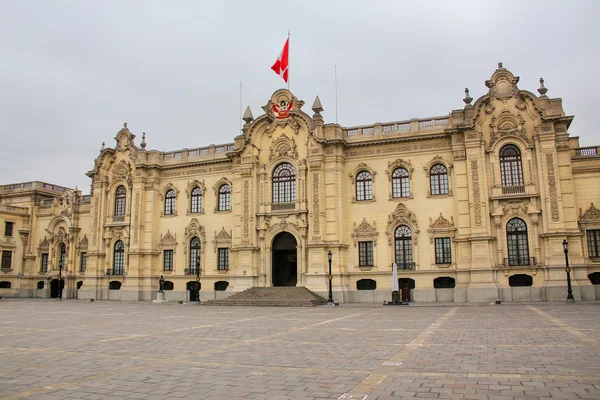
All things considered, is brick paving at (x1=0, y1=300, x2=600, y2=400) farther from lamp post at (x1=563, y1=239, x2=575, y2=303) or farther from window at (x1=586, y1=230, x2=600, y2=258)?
window at (x1=586, y1=230, x2=600, y2=258)

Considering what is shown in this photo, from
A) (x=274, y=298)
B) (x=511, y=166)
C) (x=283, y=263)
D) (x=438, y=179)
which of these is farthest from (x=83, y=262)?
(x=511, y=166)

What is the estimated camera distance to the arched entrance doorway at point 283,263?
41.3 metres

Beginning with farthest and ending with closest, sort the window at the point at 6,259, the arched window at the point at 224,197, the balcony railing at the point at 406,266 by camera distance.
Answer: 1. the window at the point at 6,259
2. the arched window at the point at 224,197
3. the balcony railing at the point at 406,266

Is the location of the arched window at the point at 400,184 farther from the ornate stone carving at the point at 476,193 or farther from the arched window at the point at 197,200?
the arched window at the point at 197,200

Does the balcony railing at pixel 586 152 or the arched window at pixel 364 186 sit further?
the arched window at pixel 364 186

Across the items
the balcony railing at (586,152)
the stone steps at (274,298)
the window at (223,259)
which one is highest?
the balcony railing at (586,152)

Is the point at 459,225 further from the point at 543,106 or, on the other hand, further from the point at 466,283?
the point at 543,106

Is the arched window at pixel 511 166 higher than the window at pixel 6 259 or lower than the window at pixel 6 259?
higher

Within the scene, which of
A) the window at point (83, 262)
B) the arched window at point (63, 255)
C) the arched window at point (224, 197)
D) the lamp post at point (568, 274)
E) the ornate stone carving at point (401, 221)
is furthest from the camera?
the arched window at point (63, 255)

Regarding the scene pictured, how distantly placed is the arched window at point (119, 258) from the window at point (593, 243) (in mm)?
37470

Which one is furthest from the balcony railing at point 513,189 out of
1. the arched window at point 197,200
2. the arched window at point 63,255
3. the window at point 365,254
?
the arched window at point 63,255

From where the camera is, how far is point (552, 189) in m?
34.4

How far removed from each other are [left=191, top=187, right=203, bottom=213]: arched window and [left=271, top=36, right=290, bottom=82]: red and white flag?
12316 millimetres

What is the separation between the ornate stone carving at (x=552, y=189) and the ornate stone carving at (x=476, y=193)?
14.7 feet
